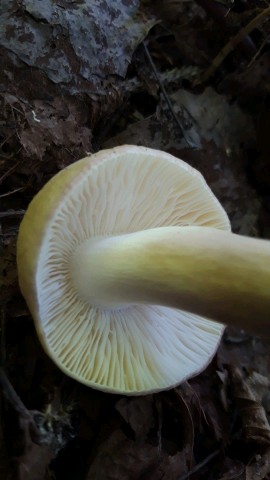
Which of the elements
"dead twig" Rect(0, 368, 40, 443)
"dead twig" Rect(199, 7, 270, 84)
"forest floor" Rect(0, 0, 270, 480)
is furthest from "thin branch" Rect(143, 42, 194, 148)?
"dead twig" Rect(0, 368, 40, 443)

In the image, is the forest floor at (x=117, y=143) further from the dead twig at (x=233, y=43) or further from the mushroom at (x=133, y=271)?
the mushroom at (x=133, y=271)

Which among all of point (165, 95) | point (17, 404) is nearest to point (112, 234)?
point (17, 404)

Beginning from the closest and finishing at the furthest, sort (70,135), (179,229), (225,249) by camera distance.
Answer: (225,249) < (179,229) < (70,135)

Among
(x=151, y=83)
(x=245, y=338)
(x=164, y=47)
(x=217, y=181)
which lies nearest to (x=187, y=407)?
(x=245, y=338)

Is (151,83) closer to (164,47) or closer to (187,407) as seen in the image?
(164,47)

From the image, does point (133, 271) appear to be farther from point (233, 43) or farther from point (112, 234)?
point (233, 43)
